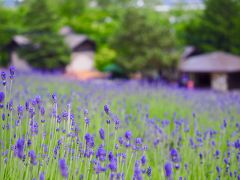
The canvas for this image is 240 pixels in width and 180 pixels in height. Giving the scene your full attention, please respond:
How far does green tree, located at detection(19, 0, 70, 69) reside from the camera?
2103 centimetres

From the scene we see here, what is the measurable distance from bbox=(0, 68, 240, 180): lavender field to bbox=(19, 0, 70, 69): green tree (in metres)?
14.5

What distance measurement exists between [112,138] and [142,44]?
1564 centimetres

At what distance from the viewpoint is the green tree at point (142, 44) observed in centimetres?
1861

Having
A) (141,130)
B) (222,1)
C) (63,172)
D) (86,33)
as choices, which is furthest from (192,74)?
(63,172)

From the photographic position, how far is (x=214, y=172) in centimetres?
308

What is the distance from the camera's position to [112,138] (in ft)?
12.0

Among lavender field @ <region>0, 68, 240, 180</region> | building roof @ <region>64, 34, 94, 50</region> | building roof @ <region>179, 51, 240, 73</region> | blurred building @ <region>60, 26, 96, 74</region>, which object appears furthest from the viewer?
blurred building @ <region>60, 26, 96, 74</region>

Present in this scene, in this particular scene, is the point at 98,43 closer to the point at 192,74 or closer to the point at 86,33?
the point at 86,33

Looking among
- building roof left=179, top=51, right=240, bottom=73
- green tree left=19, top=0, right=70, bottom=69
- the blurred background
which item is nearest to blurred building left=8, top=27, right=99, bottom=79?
the blurred background

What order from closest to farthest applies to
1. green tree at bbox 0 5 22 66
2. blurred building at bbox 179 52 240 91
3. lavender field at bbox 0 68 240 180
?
lavender field at bbox 0 68 240 180 → blurred building at bbox 179 52 240 91 → green tree at bbox 0 5 22 66

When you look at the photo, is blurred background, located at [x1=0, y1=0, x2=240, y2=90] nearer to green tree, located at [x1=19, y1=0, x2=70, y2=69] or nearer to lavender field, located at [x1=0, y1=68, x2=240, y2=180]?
green tree, located at [x1=19, y1=0, x2=70, y2=69]

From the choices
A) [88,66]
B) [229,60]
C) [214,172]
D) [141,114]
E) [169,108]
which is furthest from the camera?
[88,66]

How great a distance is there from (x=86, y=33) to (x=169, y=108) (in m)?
26.9

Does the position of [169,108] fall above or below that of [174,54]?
below
